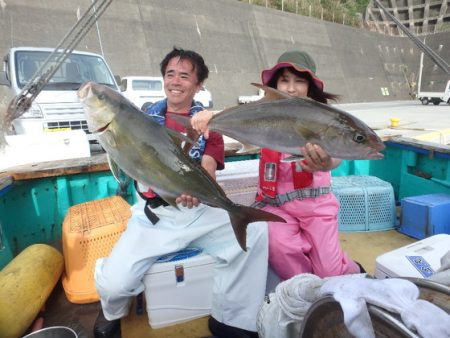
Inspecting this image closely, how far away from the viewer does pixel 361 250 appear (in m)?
3.79

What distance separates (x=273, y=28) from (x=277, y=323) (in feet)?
105

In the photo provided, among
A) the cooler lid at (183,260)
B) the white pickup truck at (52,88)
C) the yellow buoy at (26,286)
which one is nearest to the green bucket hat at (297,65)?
the cooler lid at (183,260)

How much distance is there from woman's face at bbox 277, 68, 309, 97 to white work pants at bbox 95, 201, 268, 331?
1109 millimetres

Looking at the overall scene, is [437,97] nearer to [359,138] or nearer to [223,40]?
[223,40]

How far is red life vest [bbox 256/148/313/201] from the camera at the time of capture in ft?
9.66

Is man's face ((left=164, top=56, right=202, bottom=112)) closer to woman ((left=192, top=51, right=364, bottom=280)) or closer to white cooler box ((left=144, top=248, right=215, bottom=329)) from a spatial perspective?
woman ((left=192, top=51, right=364, bottom=280))

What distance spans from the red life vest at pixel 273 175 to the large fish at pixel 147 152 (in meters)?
0.97

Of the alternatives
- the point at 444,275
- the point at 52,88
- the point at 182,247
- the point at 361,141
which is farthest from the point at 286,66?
the point at 52,88

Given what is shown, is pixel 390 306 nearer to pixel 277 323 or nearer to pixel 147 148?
pixel 277 323

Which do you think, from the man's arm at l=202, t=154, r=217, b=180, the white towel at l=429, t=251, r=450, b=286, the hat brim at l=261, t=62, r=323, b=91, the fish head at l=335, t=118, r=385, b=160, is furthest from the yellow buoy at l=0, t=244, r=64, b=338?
the white towel at l=429, t=251, r=450, b=286

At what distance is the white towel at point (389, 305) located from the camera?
112 cm

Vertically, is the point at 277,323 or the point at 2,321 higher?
the point at 277,323

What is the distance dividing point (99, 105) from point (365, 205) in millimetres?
3350

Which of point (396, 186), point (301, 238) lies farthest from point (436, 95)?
point (301, 238)
